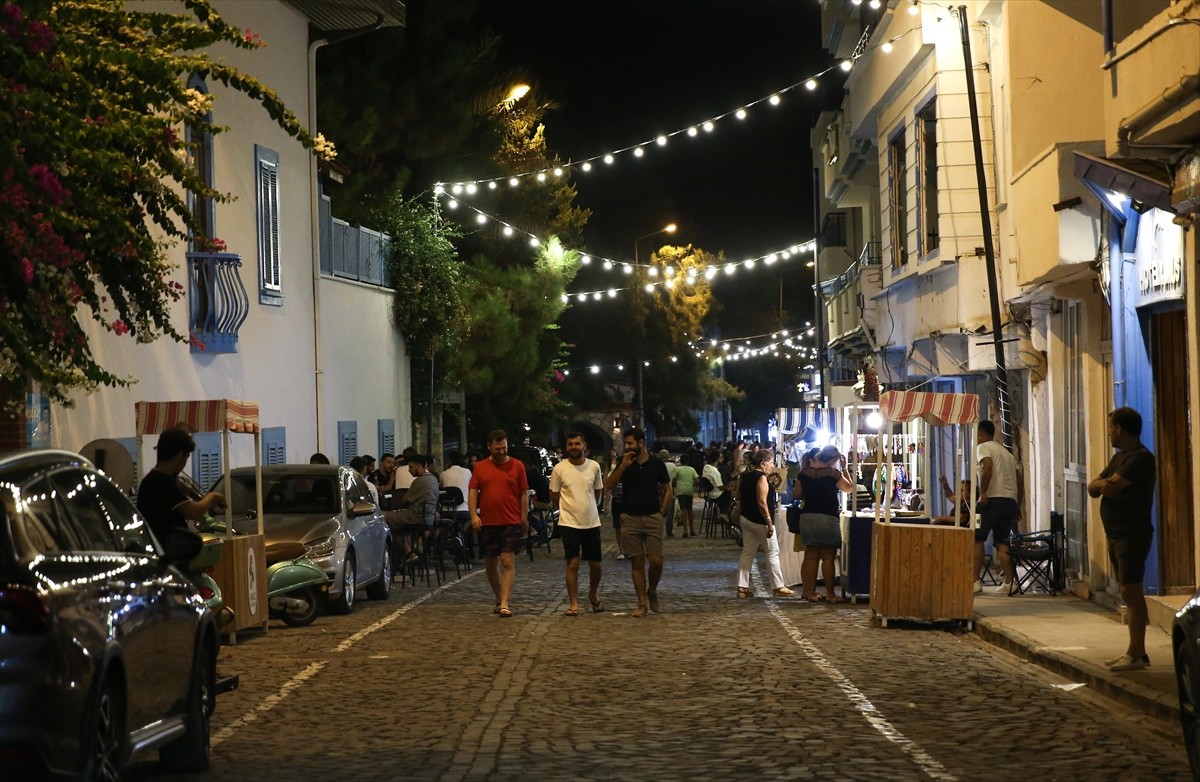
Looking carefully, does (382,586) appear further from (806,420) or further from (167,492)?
(806,420)

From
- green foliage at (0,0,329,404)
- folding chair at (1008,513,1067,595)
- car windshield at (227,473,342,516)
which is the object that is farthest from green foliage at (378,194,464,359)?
green foliage at (0,0,329,404)

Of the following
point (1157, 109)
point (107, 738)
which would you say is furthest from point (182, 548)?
point (1157, 109)

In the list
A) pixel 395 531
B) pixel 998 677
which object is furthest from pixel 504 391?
pixel 998 677

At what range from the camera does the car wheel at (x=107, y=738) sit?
23.2 feet

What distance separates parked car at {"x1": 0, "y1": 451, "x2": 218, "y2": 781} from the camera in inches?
259

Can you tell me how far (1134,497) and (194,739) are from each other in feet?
24.4

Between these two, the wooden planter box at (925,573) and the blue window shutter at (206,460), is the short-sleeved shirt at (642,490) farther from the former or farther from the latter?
the blue window shutter at (206,460)

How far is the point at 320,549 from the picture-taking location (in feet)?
60.3

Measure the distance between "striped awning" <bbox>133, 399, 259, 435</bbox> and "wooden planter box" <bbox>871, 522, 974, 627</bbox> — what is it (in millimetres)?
6578

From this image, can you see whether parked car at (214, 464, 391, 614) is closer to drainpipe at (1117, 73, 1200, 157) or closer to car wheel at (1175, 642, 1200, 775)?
drainpipe at (1117, 73, 1200, 157)

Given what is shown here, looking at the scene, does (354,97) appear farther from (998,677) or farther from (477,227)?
(998,677)

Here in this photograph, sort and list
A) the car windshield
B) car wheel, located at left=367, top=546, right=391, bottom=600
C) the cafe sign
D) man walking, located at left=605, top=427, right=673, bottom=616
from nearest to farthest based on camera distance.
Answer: the cafe sign < man walking, located at left=605, top=427, right=673, bottom=616 < the car windshield < car wheel, located at left=367, top=546, right=391, bottom=600

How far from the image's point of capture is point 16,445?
1664 cm

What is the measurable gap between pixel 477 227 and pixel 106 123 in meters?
30.9
